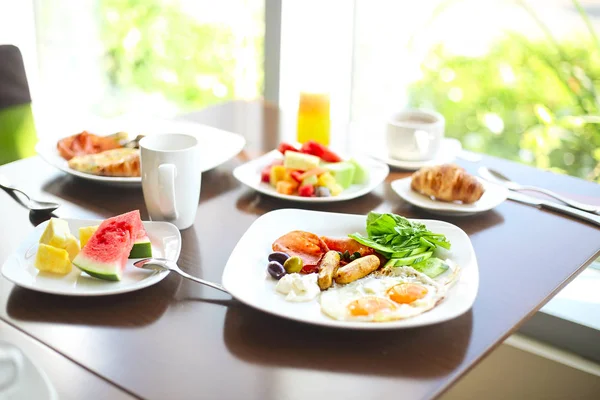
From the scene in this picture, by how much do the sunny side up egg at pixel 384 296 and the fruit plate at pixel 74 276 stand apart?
10.9 inches

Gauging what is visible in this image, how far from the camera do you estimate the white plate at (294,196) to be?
4.67ft

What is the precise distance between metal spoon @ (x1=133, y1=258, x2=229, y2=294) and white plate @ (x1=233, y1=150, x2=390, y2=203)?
1.23 ft

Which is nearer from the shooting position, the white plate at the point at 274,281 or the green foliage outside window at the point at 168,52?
the white plate at the point at 274,281

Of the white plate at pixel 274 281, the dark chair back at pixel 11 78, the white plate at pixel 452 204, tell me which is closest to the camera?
the white plate at pixel 274 281

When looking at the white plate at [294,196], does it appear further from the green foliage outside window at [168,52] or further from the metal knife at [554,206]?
the green foliage outside window at [168,52]

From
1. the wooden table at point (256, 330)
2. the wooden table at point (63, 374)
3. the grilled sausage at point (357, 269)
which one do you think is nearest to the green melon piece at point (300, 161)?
the wooden table at point (256, 330)

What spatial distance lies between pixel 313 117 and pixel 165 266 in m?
0.77

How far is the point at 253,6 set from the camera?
10.4 feet

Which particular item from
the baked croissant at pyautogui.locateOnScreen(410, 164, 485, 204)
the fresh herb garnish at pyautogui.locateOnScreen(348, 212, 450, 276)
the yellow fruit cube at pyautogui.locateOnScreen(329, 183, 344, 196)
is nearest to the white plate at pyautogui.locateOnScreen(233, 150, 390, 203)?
the yellow fruit cube at pyautogui.locateOnScreen(329, 183, 344, 196)

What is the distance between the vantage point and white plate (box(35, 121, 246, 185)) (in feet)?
4.85

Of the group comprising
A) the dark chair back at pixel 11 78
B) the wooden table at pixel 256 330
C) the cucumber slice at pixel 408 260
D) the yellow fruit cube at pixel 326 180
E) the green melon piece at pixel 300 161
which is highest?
the dark chair back at pixel 11 78

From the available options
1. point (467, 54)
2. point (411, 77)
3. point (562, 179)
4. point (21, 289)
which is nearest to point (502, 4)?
point (467, 54)

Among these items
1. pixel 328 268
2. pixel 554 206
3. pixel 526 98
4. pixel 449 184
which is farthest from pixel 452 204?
pixel 526 98

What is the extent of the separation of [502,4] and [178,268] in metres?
1.72
